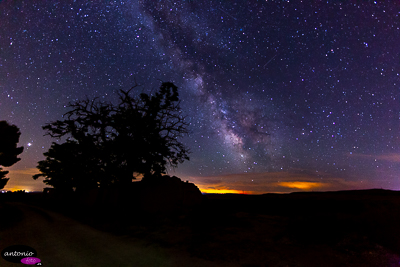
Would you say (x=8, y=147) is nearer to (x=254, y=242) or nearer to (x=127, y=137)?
(x=127, y=137)

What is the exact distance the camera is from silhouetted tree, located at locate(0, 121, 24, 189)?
35.5m

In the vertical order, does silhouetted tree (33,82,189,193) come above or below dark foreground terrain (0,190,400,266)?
above

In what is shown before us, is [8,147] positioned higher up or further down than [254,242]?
higher up

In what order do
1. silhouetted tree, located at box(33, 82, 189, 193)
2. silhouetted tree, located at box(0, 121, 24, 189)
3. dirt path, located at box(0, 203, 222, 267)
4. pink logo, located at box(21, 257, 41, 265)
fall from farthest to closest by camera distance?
silhouetted tree, located at box(0, 121, 24, 189) → silhouetted tree, located at box(33, 82, 189, 193) → dirt path, located at box(0, 203, 222, 267) → pink logo, located at box(21, 257, 41, 265)

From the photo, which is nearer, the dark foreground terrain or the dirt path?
the dirt path

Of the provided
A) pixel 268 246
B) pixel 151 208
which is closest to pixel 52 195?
pixel 151 208

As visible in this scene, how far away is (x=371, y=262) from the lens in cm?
666

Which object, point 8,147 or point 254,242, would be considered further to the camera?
point 8,147

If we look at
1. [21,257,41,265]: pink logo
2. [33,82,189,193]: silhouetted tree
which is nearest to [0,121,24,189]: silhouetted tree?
[33,82,189,193]: silhouetted tree

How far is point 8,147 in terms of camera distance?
121 ft

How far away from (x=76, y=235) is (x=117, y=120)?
9.50 m

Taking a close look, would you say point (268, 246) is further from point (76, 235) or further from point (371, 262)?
point (76, 235)

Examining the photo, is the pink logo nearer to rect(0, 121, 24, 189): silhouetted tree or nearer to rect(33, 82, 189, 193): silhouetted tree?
rect(33, 82, 189, 193): silhouetted tree

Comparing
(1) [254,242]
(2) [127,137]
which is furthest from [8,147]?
(1) [254,242]
